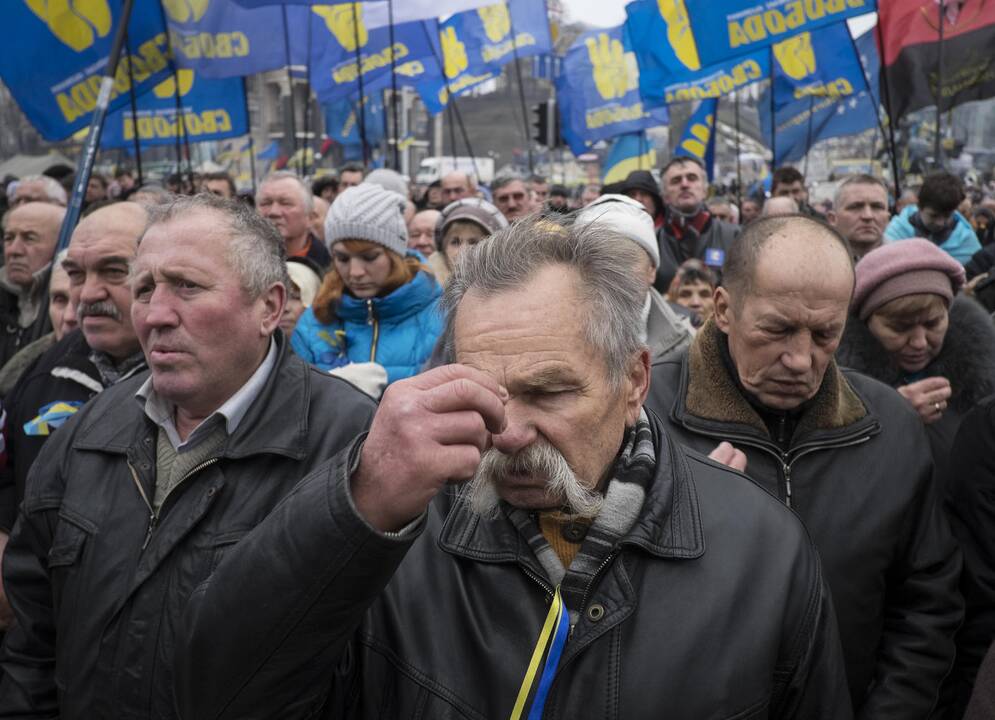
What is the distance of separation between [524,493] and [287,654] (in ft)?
1.72

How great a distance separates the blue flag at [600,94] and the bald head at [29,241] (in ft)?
31.0

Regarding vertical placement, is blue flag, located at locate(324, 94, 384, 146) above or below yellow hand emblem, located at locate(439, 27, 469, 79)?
below

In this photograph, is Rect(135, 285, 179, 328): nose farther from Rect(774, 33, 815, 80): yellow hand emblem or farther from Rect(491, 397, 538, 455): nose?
Rect(774, 33, 815, 80): yellow hand emblem

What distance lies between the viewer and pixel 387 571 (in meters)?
1.43

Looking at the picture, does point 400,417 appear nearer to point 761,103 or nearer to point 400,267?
point 400,267

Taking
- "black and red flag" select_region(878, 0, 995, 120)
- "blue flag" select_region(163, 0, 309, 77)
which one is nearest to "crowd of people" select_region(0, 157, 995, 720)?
"blue flag" select_region(163, 0, 309, 77)

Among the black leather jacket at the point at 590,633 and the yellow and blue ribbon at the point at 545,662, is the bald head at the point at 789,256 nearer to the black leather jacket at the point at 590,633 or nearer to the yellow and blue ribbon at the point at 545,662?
the black leather jacket at the point at 590,633

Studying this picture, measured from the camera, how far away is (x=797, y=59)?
12258 millimetres

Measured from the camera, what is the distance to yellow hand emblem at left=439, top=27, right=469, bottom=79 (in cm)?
1330

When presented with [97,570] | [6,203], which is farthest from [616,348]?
[6,203]

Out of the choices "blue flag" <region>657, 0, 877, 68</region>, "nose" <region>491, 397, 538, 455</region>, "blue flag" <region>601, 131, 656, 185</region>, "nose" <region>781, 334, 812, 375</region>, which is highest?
"blue flag" <region>657, 0, 877, 68</region>

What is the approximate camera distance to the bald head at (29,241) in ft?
16.2

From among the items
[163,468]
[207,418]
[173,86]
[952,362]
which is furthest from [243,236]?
[173,86]

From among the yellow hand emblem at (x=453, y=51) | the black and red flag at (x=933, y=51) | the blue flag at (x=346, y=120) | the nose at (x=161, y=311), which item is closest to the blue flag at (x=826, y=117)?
the yellow hand emblem at (x=453, y=51)
